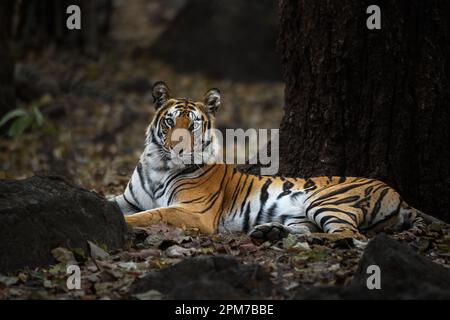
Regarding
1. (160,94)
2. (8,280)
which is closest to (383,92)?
(160,94)

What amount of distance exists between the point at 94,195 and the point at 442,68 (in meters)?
3.26

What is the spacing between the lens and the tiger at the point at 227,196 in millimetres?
6391

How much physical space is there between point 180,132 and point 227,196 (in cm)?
74

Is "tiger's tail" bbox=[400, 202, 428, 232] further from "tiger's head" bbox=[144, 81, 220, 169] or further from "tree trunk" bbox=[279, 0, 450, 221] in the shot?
"tiger's head" bbox=[144, 81, 220, 169]

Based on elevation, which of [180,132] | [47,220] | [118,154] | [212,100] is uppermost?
[212,100]

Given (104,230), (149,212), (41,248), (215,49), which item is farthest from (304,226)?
(215,49)

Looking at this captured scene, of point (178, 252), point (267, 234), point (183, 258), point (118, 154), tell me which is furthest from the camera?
point (118, 154)

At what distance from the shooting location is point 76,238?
5242 millimetres

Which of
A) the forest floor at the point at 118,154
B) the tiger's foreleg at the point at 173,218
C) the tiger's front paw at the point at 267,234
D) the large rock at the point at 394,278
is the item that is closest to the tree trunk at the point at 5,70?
the forest floor at the point at 118,154

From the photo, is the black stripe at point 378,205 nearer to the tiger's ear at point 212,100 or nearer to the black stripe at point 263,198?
the black stripe at point 263,198

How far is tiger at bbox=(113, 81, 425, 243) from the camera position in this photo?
21.0 ft

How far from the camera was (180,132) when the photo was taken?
6.71 meters

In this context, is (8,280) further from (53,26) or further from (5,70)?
(53,26)

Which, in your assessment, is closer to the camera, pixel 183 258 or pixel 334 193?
pixel 183 258
